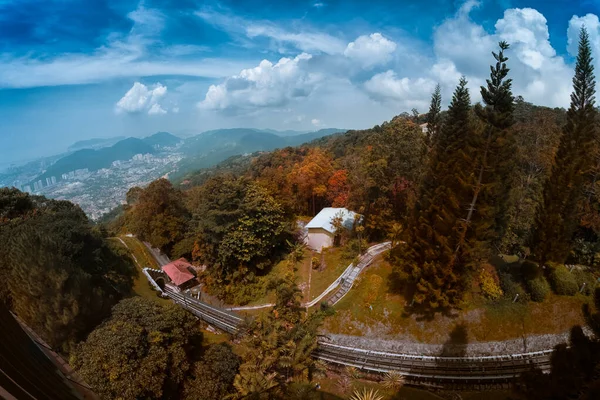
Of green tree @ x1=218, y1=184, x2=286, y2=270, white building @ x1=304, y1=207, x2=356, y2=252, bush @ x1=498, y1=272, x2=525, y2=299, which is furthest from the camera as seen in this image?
white building @ x1=304, y1=207, x2=356, y2=252

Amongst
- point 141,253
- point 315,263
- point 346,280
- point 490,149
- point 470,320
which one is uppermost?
point 490,149

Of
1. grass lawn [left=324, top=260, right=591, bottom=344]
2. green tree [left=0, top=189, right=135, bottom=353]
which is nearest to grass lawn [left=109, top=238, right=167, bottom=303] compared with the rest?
green tree [left=0, top=189, right=135, bottom=353]

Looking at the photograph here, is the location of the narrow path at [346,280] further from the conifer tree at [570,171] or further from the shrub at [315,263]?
the conifer tree at [570,171]

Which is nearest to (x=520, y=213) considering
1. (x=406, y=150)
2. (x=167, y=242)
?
(x=406, y=150)

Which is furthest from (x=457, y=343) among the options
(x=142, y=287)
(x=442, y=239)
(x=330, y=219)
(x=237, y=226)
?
(x=142, y=287)

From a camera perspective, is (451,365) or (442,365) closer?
(451,365)

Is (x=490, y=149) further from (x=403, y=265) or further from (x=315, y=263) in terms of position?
(x=315, y=263)

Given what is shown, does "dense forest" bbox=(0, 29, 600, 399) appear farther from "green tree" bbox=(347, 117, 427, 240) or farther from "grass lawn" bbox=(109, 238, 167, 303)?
"grass lawn" bbox=(109, 238, 167, 303)
